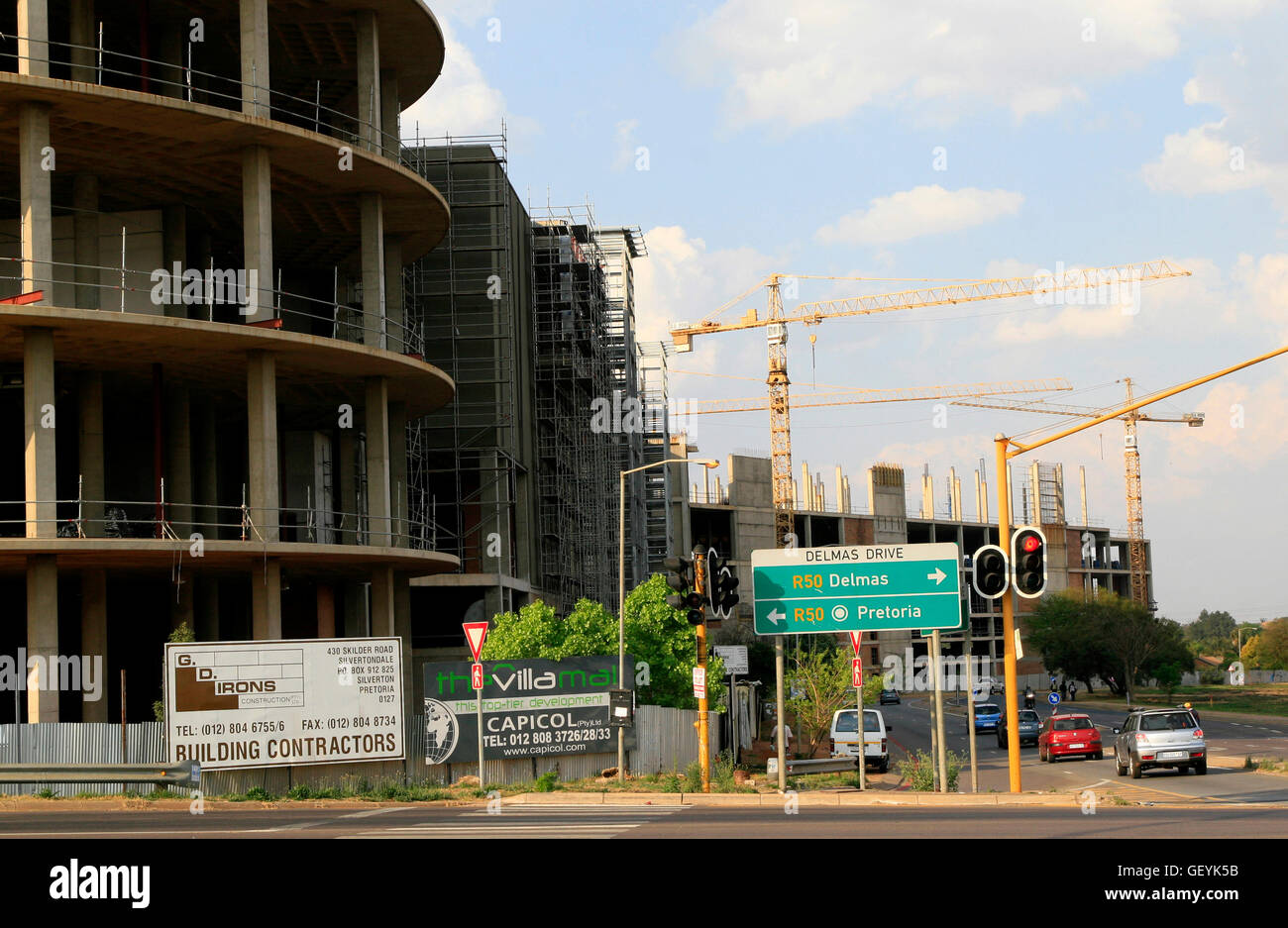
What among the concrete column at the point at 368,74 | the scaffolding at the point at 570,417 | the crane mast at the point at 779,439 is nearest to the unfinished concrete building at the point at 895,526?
the crane mast at the point at 779,439

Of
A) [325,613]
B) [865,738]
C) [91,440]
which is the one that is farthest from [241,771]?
[865,738]

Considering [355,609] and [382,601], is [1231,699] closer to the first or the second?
[355,609]

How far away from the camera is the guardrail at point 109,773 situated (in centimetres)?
2403

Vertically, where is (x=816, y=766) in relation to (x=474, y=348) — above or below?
below

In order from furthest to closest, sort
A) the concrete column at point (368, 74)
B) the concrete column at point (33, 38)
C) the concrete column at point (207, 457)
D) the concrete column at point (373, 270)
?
the concrete column at point (207, 457)
the concrete column at point (373, 270)
the concrete column at point (368, 74)
the concrete column at point (33, 38)

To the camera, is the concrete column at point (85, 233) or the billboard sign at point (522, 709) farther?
the concrete column at point (85, 233)

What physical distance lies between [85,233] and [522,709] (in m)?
18.2

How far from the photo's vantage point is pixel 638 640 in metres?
41.4

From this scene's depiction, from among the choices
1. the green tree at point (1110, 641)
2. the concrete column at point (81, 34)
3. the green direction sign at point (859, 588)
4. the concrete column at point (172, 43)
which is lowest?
the green tree at point (1110, 641)

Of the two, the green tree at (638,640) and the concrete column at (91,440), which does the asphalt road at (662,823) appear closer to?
the concrete column at (91,440)

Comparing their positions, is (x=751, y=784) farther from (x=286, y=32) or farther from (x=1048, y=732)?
(x=286, y=32)

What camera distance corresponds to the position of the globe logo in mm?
28484

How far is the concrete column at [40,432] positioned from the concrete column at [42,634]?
2.90 ft
